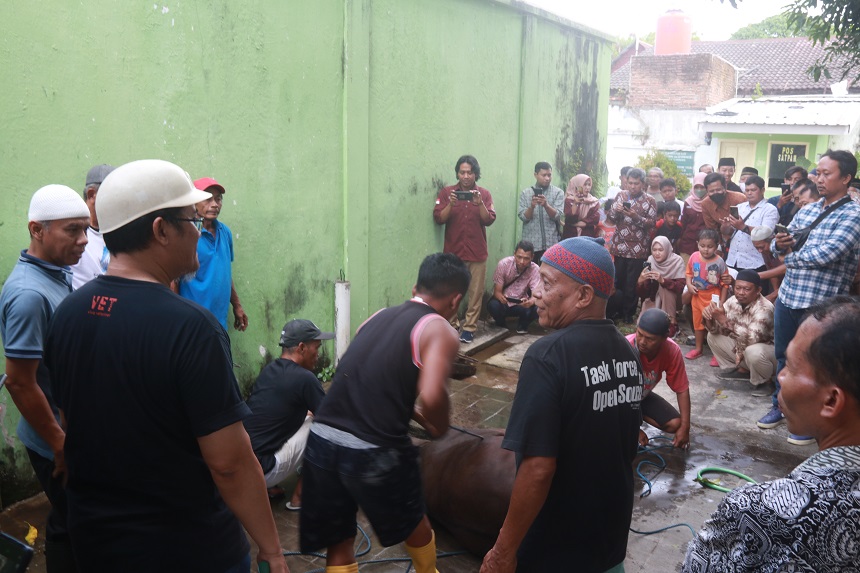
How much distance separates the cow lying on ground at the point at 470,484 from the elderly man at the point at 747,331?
A: 3.77 metres

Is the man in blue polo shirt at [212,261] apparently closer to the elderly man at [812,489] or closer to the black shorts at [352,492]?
the black shorts at [352,492]

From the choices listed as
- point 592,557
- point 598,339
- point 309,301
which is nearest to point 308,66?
point 309,301

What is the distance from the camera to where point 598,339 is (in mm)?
2441

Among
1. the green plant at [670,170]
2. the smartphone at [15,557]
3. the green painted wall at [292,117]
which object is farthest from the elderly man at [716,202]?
the smartphone at [15,557]

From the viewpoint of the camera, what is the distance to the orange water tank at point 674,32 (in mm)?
26547

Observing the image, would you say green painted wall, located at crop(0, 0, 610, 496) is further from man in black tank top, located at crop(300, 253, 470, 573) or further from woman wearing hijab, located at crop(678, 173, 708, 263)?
man in black tank top, located at crop(300, 253, 470, 573)

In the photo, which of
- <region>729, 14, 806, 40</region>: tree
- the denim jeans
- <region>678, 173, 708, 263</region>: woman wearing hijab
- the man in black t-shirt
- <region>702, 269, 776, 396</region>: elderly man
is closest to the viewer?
the man in black t-shirt

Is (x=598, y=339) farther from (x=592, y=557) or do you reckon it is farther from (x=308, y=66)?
(x=308, y=66)

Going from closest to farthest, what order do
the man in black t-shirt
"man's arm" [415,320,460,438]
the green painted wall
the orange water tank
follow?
1. "man's arm" [415,320,460,438]
2. the man in black t-shirt
3. the green painted wall
4. the orange water tank

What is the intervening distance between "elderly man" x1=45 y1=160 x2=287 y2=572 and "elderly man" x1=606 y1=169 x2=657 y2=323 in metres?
7.50

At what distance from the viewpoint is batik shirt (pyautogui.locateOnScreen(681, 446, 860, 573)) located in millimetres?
1457

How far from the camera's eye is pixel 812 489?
1.50m

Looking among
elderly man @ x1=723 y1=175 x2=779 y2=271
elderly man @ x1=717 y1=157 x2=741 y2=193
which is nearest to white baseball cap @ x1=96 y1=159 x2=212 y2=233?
elderly man @ x1=723 y1=175 x2=779 y2=271

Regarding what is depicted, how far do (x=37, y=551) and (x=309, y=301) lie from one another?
3.24m
